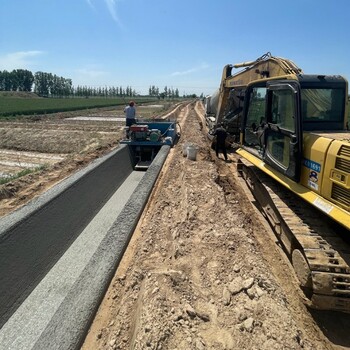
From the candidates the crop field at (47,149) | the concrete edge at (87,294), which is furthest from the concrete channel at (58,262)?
the crop field at (47,149)

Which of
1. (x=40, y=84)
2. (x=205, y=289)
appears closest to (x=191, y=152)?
(x=205, y=289)

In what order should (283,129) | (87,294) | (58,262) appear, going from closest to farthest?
(87,294) < (283,129) < (58,262)

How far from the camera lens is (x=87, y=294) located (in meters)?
4.46

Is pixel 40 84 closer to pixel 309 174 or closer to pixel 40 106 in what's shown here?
pixel 40 106

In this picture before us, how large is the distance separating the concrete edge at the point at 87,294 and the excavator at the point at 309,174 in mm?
2853

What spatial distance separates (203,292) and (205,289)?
0.08 m

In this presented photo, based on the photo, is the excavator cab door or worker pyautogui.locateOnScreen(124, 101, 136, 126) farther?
worker pyautogui.locateOnScreen(124, 101, 136, 126)

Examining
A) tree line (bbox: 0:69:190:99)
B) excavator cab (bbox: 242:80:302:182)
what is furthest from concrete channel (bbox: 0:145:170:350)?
tree line (bbox: 0:69:190:99)

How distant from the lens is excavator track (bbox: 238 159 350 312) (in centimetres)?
367

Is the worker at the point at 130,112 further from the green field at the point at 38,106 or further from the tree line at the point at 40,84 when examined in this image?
the tree line at the point at 40,84

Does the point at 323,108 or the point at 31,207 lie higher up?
the point at 323,108

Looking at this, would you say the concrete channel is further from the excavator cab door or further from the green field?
the green field

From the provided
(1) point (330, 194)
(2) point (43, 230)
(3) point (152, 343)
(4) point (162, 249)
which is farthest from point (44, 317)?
(1) point (330, 194)

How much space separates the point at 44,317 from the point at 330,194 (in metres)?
4.69
